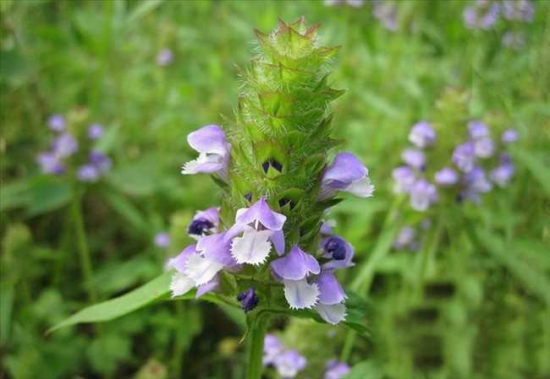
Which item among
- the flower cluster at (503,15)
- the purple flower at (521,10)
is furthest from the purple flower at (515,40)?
the purple flower at (521,10)

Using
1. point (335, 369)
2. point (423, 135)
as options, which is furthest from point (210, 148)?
point (423, 135)

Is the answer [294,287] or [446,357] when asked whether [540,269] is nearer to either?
[446,357]

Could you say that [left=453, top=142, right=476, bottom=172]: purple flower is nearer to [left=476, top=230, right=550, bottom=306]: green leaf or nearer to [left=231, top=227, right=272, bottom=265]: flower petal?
[left=476, top=230, right=550, bottom=306]: green leaf

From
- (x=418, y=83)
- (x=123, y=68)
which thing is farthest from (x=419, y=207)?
(x=123, y=68)

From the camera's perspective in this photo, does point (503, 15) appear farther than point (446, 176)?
Yes

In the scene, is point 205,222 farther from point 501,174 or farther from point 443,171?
point 501,174

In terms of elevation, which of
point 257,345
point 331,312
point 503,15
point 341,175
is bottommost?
point 503,15

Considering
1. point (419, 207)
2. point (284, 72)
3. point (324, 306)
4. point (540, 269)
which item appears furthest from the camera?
point (540, 269)
